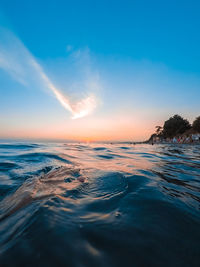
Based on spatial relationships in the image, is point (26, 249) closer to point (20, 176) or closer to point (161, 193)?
point (161, 193)

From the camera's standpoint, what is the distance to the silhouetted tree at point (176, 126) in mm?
46906

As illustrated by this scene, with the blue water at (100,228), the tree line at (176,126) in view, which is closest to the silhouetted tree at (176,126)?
the tree line at (176,126)

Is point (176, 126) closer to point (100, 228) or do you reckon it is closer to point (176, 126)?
point (176, 126)

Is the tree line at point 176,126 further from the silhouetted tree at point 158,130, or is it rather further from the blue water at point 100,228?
the blue water at point 100,228

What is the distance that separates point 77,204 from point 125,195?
2.81ft

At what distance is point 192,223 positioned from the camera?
4.47 ft

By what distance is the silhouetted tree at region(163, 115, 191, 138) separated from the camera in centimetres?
4691

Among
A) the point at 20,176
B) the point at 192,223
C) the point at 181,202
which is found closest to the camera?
the point at 192,223

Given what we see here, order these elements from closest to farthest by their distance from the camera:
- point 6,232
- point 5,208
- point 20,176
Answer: point 6,232 < point 5,208 < point 20,176

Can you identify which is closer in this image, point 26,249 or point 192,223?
point 26,249

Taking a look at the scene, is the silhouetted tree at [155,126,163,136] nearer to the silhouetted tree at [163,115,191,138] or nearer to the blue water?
the silhouetted tree at [163,115,191,138]

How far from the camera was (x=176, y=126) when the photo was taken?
156ft

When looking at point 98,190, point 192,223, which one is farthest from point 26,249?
point 192,223

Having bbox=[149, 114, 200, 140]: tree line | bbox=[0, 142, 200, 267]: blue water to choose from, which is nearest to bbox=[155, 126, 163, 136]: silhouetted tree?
bbox=[149, 114, 200, 140]: tree line
